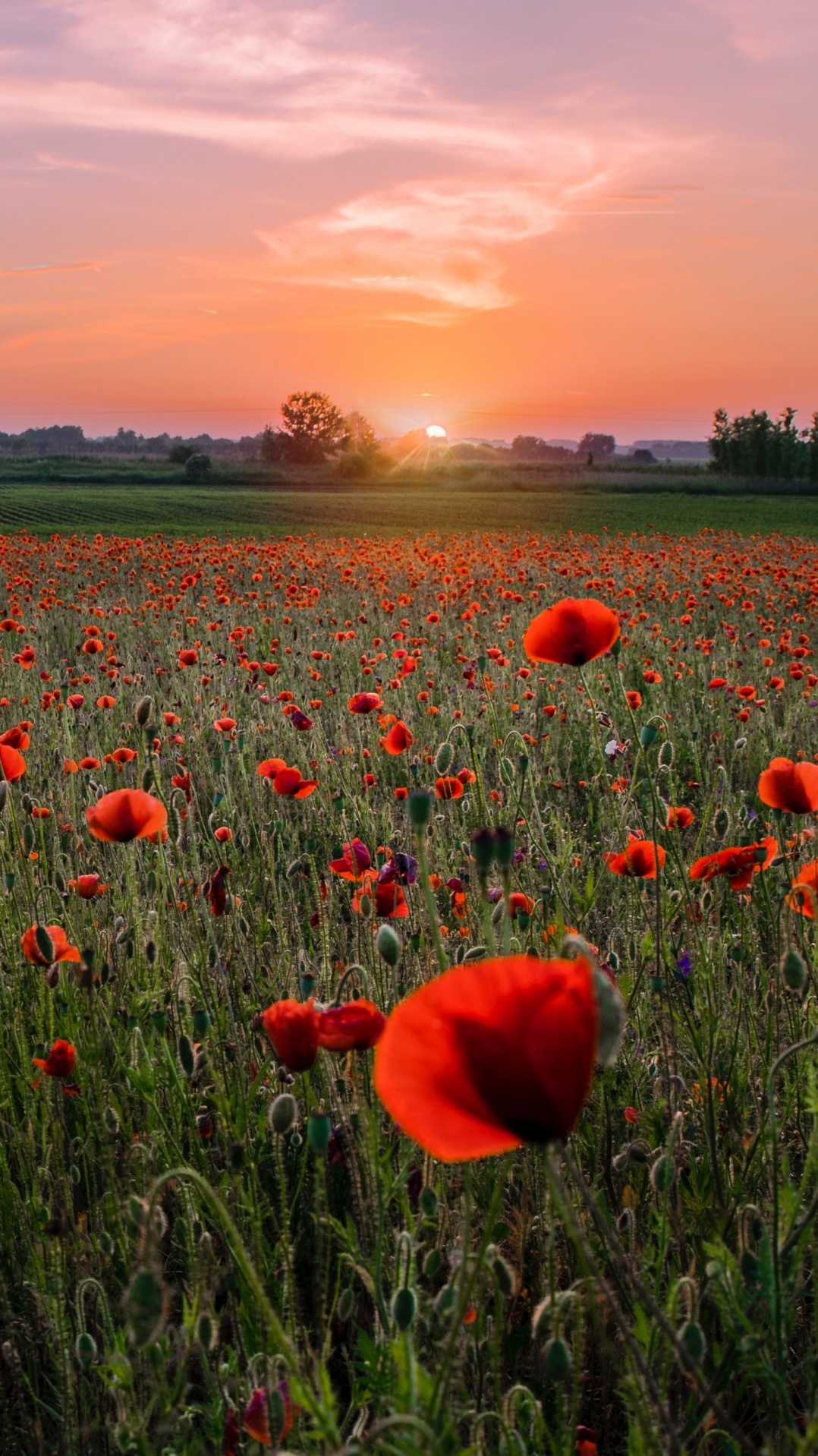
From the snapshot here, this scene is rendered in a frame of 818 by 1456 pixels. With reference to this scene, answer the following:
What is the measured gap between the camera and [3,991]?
263 cm

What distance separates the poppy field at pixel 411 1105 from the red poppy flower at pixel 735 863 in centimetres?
1

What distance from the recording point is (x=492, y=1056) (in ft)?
2.58

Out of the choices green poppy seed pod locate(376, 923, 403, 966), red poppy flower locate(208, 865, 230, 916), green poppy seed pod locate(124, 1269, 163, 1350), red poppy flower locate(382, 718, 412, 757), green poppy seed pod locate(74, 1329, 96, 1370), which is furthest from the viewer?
red poppy flower locate(382, 718, 412, 757)

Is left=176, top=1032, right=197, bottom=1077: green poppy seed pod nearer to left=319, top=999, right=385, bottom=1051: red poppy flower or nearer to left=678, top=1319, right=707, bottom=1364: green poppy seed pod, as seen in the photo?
left=319, top=999, right=385, bottom=1051: red poppy flower

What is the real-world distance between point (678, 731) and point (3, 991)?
3680 mm

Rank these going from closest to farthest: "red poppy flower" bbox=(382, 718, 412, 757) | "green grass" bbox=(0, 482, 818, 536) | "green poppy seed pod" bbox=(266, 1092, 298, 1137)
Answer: "green poppy seed pod" bbox=(266, 1092, 298, 1137) < "red poppy flower" bbox=(382, 718, 412, 757) < "green grass" bbox=(0, 482, 818, 536)

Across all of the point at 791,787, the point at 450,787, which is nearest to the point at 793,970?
the point at 791,787

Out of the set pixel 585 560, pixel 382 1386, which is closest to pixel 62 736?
pixel 382 1386

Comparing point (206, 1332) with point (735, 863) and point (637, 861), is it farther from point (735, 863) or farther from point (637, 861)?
point (735, 863)

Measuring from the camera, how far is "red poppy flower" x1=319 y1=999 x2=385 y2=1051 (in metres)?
1.26

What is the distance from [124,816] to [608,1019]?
4.02 feet

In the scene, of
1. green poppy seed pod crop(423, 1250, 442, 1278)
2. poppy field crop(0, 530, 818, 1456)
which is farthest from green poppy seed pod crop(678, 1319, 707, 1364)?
green poppy seed pod crop(423, 1250, 442, 1278)

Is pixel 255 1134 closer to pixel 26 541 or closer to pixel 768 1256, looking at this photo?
pixel 768 1256

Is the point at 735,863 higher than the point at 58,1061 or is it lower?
higher
